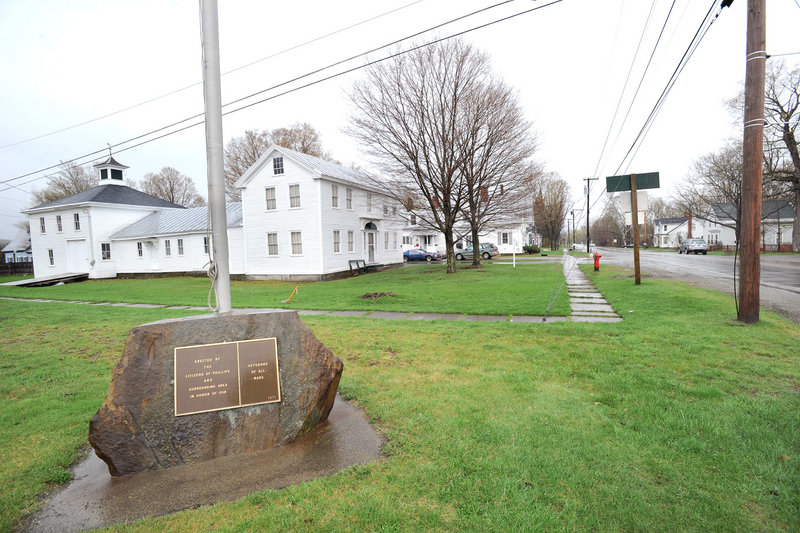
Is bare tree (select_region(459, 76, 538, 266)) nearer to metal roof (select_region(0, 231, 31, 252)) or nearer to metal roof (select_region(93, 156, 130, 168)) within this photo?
metal roof (select_region(93, 156, 130, 168))

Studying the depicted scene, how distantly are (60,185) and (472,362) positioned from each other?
2590 inches

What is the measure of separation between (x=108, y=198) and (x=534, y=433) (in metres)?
39.3

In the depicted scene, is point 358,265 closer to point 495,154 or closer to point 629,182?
point 495,154

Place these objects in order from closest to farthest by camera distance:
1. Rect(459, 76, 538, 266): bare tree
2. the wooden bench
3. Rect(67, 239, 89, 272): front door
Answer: Rect(459, 76, 538, 266): bare tree → the wooden bench → Rect(67, 239, 89, 272): front door

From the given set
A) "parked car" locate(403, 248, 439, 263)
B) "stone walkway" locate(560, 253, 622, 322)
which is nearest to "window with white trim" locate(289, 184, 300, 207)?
"stone walkway" locate(560, 253, 622, 322)

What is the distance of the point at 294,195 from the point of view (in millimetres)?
23797

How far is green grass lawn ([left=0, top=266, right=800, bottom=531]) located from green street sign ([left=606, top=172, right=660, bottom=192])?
292 inches

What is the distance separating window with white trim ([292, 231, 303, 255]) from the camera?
23775mm

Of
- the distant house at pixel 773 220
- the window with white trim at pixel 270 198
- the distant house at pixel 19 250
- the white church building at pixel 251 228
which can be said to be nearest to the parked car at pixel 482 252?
the white church building at pixel 251 228

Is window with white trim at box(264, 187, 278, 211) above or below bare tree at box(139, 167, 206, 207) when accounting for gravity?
below

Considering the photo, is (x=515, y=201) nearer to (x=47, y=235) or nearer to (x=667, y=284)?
(x=667, y=284)

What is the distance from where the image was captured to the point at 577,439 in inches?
132

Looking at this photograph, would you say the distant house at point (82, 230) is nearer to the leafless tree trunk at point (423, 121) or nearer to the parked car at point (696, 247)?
the leafless tree trunk at point (423, 121)

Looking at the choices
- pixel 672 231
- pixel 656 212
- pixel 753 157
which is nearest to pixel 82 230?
pixel 753 157
